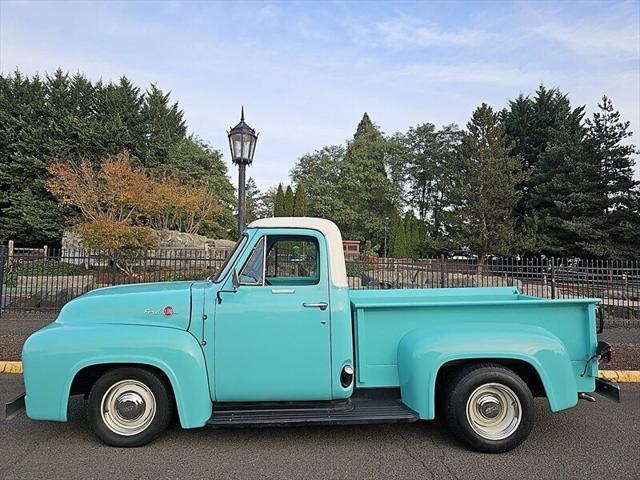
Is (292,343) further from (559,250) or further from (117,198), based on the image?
(559,250)

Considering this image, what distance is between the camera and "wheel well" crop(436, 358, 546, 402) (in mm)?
4086

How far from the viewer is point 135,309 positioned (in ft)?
13.6

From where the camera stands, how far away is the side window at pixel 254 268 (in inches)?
165

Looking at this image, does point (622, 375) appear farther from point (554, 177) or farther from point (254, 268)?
point (554, 177)

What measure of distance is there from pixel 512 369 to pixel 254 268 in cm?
257

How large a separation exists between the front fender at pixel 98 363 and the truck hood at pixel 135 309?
0.21 metres

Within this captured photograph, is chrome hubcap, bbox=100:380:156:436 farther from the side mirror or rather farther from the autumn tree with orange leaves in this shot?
the autumn tree with orange leaves

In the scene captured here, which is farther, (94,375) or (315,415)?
(94,375)

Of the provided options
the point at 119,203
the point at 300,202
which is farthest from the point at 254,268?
the point at 300,202

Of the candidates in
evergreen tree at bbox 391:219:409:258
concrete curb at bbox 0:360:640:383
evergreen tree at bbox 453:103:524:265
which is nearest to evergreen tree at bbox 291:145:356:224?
evergreen tree at bbox 391:219:409:258

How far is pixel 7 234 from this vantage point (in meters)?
34.9

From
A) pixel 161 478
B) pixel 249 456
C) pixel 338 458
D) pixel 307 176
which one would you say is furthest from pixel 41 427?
pixel 307 176

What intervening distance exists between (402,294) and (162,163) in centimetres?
3732

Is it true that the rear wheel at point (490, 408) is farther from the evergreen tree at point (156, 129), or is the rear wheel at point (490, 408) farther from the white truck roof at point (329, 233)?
the evergreen tree at point (156, 129)
